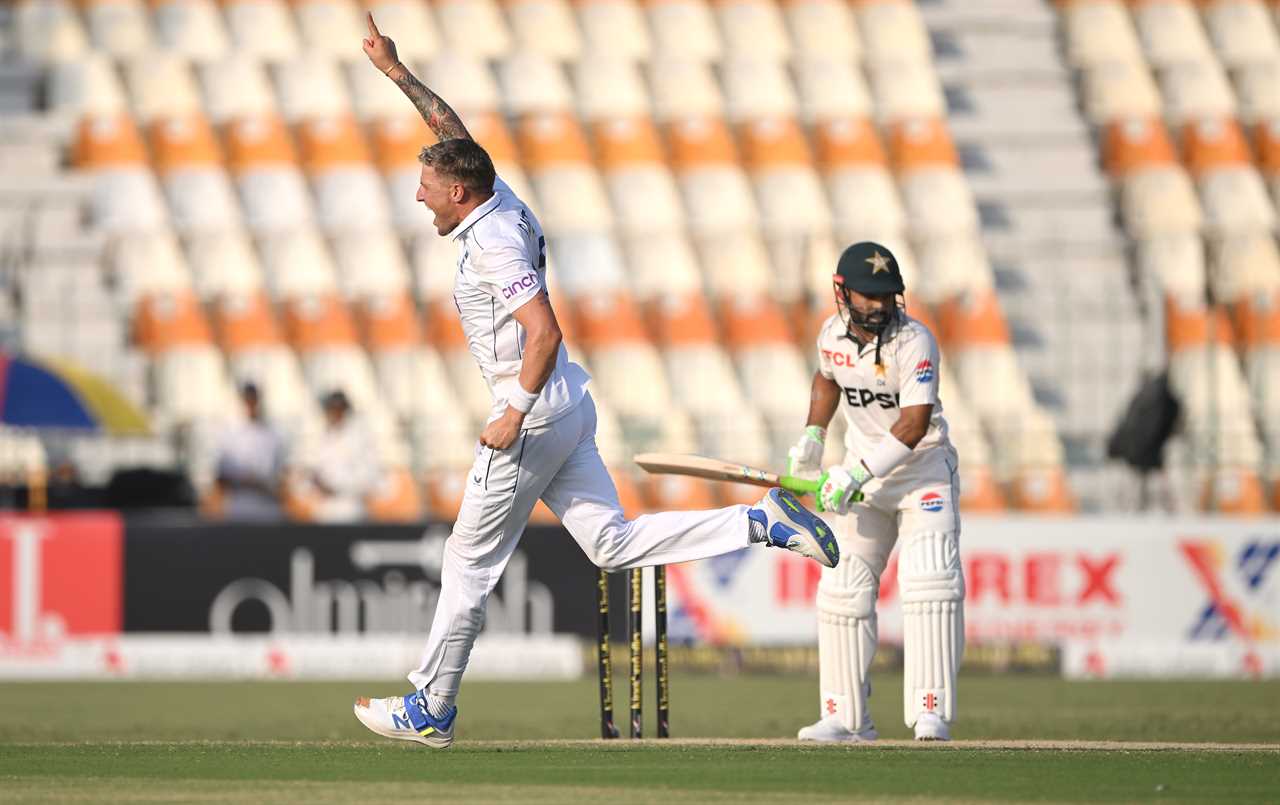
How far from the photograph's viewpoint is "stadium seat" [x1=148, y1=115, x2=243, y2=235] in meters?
18.8

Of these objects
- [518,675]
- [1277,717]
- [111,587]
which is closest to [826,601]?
[1277,717]

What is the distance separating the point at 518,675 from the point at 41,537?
10.3ft

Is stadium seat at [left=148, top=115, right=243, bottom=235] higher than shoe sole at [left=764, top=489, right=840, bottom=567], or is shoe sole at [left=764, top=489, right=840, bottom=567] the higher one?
stadium seat at [left=148, top=115, right=243, bottom=235]

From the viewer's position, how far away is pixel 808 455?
7.95 metres

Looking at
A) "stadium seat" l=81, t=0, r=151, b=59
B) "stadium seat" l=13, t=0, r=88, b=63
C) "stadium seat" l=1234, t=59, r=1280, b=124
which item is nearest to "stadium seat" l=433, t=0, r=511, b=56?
"stadium seat" l=81, t=0, r=151, b=59

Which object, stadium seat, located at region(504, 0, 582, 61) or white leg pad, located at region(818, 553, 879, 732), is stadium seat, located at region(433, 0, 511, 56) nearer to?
stadium seat, located at region(504, 0, 582, 61)

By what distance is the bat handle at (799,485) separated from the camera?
7648mm

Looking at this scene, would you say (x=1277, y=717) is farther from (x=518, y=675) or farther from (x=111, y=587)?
(x=111, y=587)

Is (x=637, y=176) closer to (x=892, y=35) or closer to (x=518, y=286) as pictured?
(x=892, y=35)

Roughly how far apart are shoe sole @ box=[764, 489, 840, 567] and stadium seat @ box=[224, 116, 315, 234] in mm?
12380

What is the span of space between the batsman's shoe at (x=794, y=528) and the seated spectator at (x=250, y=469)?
7.34 m

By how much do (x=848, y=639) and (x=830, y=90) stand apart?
13668 millimetres

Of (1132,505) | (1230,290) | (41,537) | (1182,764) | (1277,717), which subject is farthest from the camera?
(1230,290)

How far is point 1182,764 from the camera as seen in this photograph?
6785 mm
